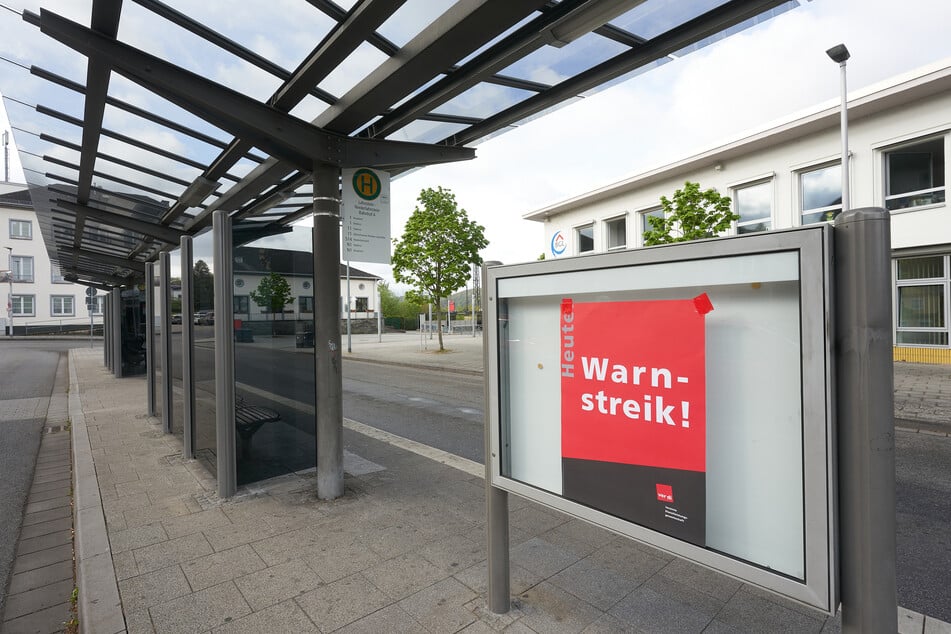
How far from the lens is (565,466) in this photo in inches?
92.4

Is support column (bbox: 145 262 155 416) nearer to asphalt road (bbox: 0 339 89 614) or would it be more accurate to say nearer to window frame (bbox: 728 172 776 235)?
asphalt road (bbox: 0 339 89 614)

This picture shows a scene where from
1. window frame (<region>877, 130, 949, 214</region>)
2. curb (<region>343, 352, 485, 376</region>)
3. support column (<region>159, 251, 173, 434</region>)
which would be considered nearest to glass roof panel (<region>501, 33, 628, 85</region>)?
support column (<region>159, 251, 173, 434</region>)

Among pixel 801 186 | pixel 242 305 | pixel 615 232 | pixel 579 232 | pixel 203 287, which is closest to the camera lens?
pixel 242 305

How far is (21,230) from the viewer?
152 feet

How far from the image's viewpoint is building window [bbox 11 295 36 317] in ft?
149

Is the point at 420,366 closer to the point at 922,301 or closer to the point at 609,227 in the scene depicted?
the point at 609,227

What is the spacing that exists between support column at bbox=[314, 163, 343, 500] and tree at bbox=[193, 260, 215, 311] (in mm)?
1059

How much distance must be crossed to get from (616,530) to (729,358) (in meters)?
0.90

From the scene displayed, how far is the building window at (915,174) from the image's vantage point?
14258 millimetres

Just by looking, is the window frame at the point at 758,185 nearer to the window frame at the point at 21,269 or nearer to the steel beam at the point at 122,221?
the steel beam at the point at 122,221

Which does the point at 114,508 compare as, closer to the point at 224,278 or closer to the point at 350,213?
the point at 224,278

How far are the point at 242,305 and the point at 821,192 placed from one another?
19095mm

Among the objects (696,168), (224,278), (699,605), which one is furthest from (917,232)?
(224,278)

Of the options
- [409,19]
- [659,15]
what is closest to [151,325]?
[409,19]
